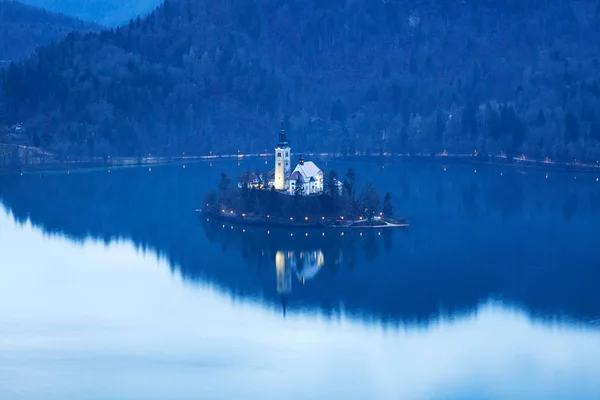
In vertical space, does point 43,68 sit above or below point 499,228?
above

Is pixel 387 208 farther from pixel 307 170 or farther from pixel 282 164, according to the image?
pixel 282 164

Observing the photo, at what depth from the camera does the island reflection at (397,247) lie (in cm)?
4675

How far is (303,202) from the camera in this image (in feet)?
206

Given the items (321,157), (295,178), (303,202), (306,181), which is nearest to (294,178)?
(295,178)

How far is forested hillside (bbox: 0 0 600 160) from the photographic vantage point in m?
119

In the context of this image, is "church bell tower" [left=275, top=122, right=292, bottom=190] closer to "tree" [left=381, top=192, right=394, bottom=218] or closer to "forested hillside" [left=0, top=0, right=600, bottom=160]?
"tree" [left=381, top=192, right=394, bottom=218]

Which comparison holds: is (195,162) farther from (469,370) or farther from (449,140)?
(469,370)

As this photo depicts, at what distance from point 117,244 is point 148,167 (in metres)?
48.3

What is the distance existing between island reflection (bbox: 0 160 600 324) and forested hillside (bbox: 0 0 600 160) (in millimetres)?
28494

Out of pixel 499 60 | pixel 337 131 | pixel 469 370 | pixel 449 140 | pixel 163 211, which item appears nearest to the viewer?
pixel 469 370

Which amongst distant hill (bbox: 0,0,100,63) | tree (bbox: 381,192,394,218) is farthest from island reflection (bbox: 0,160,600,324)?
distant hill (bbox: 0,0,100,63)

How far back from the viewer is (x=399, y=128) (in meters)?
123

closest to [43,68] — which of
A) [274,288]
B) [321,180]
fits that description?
[321,180]

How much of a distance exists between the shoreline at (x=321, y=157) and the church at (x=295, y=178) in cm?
4005
